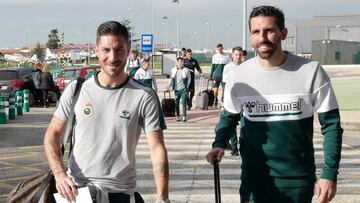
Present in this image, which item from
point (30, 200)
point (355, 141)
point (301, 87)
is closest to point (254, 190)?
point (301, 87)

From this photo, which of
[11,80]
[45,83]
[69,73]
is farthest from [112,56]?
[69,73]

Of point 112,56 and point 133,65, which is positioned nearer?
point 112,56

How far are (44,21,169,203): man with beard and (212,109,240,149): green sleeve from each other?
1.57 feet

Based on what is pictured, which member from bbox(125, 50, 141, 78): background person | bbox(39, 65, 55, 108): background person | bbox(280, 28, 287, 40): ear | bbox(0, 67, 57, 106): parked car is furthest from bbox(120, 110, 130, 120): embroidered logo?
bbox(0, 67, 57, 106): parked car

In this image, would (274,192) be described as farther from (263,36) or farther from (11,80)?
(11,80)

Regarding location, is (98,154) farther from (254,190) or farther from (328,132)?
(328,132)

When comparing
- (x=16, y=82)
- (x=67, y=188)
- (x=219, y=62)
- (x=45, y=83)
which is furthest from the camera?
(x=16, y=82)

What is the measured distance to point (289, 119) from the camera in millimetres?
3512

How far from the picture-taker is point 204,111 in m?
19.6

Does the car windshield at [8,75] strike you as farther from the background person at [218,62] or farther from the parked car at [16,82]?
the background person at [218,62]

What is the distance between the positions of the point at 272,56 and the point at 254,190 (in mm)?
801

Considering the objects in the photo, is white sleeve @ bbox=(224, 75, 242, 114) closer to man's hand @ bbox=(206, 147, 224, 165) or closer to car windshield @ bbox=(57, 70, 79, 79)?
man's hand @ bbox=(206, 147, 224, 165)

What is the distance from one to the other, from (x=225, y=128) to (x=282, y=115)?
17.4 inches

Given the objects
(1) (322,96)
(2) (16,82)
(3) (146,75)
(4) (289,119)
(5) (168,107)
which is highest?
(1) (322,96)
